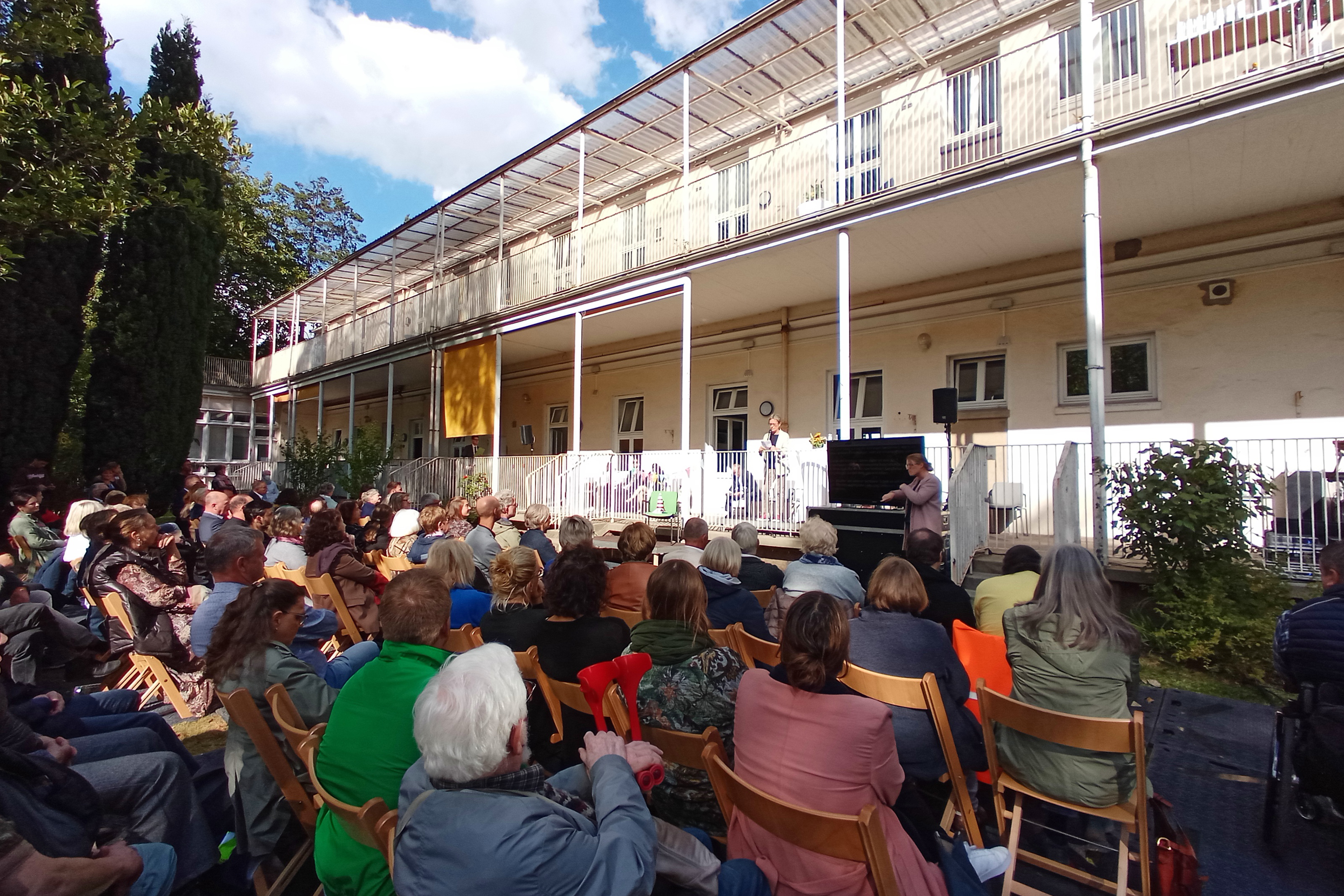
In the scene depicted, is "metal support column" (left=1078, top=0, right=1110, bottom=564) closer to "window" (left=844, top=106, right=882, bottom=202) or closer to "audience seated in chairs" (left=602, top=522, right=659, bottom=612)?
"window" (left=844, top=106, right=882, bottom=202)

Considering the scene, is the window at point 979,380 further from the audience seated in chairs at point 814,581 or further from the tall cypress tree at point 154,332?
the tall cypress tree at point 154,332

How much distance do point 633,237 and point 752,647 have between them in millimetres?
8169

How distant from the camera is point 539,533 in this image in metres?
5.56

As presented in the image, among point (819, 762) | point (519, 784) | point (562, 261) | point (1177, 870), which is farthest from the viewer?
point (562, 261)

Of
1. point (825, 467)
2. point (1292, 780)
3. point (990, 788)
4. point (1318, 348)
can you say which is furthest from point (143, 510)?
point (1318, 348)

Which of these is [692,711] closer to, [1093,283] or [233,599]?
[233,599]

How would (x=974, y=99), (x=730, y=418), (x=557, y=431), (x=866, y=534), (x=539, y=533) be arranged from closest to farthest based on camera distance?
1. (x=539, y=533)
2. (x=866, y=534)
3. (x=974, y=99)
4. (x=730, y=418)
5. (x=557, y=431)

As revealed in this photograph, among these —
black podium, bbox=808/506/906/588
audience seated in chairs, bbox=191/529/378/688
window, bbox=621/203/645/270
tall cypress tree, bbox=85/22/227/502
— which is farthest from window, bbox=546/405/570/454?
audience seated in chairs, bbox=191/529/378/688

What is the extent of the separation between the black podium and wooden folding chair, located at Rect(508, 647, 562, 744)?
4004 millimetres

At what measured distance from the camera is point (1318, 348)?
629 cm

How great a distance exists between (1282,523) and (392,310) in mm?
15233

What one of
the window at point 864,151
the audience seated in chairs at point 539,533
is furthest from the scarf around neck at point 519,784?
the window at point 864,151

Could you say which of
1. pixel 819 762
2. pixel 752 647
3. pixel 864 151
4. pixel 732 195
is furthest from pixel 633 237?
pixel 819 762

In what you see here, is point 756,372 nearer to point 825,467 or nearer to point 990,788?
point 825,467
